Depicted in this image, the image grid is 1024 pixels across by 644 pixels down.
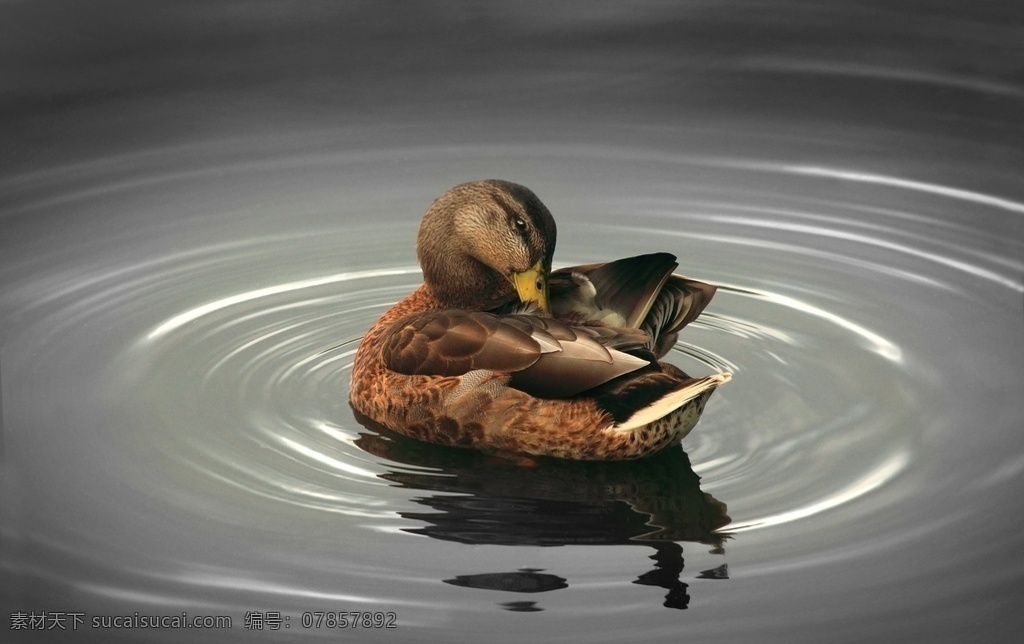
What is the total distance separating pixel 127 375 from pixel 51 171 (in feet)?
9.34

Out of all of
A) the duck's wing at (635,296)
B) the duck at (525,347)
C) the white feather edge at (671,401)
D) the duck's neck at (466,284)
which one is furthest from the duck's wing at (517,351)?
the duck's neck at (466,284)

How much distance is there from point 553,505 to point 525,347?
0.70 metres

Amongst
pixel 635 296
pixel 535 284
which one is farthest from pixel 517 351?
pixel 635 296

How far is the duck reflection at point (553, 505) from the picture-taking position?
6.37 meters

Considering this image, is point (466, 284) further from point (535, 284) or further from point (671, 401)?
point (671, 401)

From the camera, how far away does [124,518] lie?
22.7 feet

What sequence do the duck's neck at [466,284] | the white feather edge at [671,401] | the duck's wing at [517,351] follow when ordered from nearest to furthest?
the white feather edge at [671,401], the duck's wing at [517,351], the duck's neck at [466,284]

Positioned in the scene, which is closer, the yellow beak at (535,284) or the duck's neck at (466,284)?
the yellow beak at (535,284)

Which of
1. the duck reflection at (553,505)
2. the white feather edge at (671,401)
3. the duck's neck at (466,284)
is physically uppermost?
the duck's neck at (466,284)

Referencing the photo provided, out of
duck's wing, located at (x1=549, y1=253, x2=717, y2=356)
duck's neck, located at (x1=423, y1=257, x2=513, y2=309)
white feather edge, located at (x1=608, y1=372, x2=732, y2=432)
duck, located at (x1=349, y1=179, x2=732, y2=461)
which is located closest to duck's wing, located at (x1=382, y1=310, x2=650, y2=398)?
duck, located at (x1=349, y1=179, x2=732, y2=461)

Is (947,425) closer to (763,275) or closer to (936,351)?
(936,351)

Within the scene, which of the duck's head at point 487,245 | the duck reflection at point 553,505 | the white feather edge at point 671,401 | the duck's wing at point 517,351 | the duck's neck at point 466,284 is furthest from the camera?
the duck's neck at point 466,284

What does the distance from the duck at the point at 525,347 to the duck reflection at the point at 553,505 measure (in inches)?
3.2

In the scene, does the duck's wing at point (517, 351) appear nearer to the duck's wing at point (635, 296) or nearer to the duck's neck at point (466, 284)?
the duck's wing at point (635, 296)
